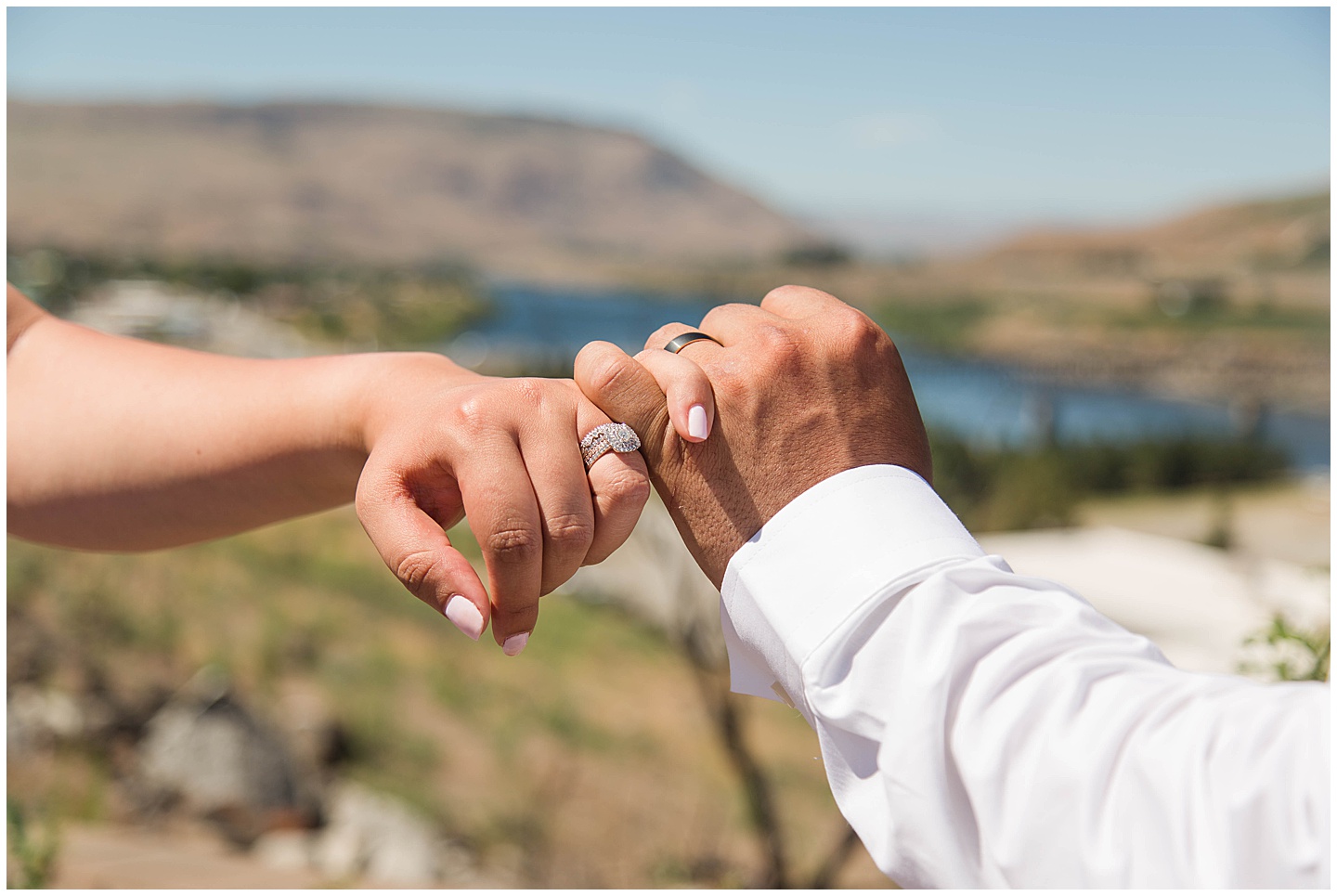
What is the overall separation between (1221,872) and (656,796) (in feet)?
22.4

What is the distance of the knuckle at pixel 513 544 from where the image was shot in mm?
1132

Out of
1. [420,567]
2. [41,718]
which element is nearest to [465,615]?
[420,567]

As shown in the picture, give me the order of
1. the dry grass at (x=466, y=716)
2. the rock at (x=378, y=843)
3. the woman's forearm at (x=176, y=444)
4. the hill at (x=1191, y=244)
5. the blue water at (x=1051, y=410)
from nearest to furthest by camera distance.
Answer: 1. the woman's forearm at (x=176, y=444)
2. the rock at (x=378, y=843)
3. the dry grass at (x=466, y=716)
4. the blue water at (x=1051, y=410)
5. the hill at (x=1191, y=244)

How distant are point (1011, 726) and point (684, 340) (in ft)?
2.38

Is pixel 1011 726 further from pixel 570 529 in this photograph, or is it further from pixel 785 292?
pixel 785 292

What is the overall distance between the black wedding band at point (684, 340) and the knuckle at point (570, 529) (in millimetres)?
309

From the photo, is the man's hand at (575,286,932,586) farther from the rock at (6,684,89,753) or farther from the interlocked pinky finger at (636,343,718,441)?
the rock at (6,684,89,753)

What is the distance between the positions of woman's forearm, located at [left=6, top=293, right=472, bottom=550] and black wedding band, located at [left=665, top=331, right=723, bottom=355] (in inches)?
14.4

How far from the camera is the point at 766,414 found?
121 centimetres

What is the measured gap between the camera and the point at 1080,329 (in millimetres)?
39062

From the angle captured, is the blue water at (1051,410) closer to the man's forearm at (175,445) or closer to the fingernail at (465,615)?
the man's forearm at (175,445)

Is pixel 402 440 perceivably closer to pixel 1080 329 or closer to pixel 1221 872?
pixel 1221 872

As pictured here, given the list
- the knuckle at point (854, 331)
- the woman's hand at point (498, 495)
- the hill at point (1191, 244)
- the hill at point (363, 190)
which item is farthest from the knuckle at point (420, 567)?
the hill at point (363, 190)

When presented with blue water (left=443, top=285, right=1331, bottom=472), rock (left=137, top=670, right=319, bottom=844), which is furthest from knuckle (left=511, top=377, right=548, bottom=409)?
blue water (left=443, top=285, right=1331, bottom=472)
